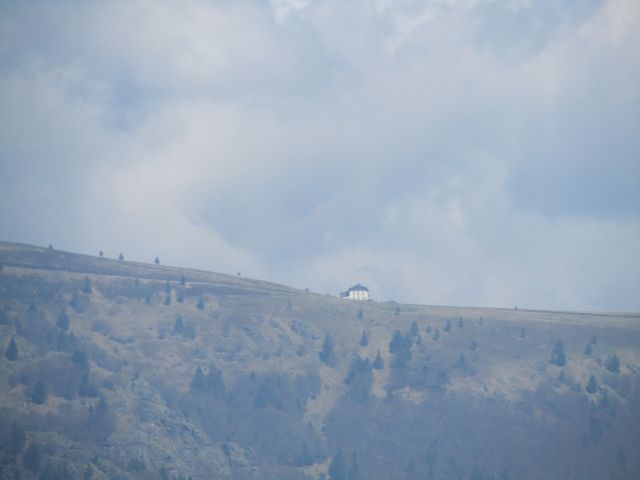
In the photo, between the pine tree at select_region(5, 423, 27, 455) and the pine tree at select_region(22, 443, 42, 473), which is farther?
the pine tree at select_region(5, 423, 27, 455)

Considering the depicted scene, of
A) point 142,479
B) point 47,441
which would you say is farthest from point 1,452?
point 142,479

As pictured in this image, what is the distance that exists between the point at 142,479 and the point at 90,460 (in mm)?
11769

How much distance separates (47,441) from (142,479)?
69.6ft

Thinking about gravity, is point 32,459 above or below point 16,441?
below

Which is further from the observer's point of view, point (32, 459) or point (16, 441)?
point (16, 441)

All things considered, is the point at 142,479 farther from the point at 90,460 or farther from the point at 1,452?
the point at 1,452

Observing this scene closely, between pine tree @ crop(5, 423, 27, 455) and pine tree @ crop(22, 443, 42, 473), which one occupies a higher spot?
pine tree @ crop(5, 423, 27, 455)

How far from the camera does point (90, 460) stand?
642 ft

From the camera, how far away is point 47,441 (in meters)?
195

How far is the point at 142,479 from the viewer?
199375 mm

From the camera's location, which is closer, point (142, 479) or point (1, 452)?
point (1, 452)

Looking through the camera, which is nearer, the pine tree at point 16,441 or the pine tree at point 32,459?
the pine tree at point 32,459

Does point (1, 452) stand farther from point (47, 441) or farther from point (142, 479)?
point (142, 479)

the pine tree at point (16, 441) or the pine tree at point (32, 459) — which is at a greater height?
the pine tree at point (16, 441)
